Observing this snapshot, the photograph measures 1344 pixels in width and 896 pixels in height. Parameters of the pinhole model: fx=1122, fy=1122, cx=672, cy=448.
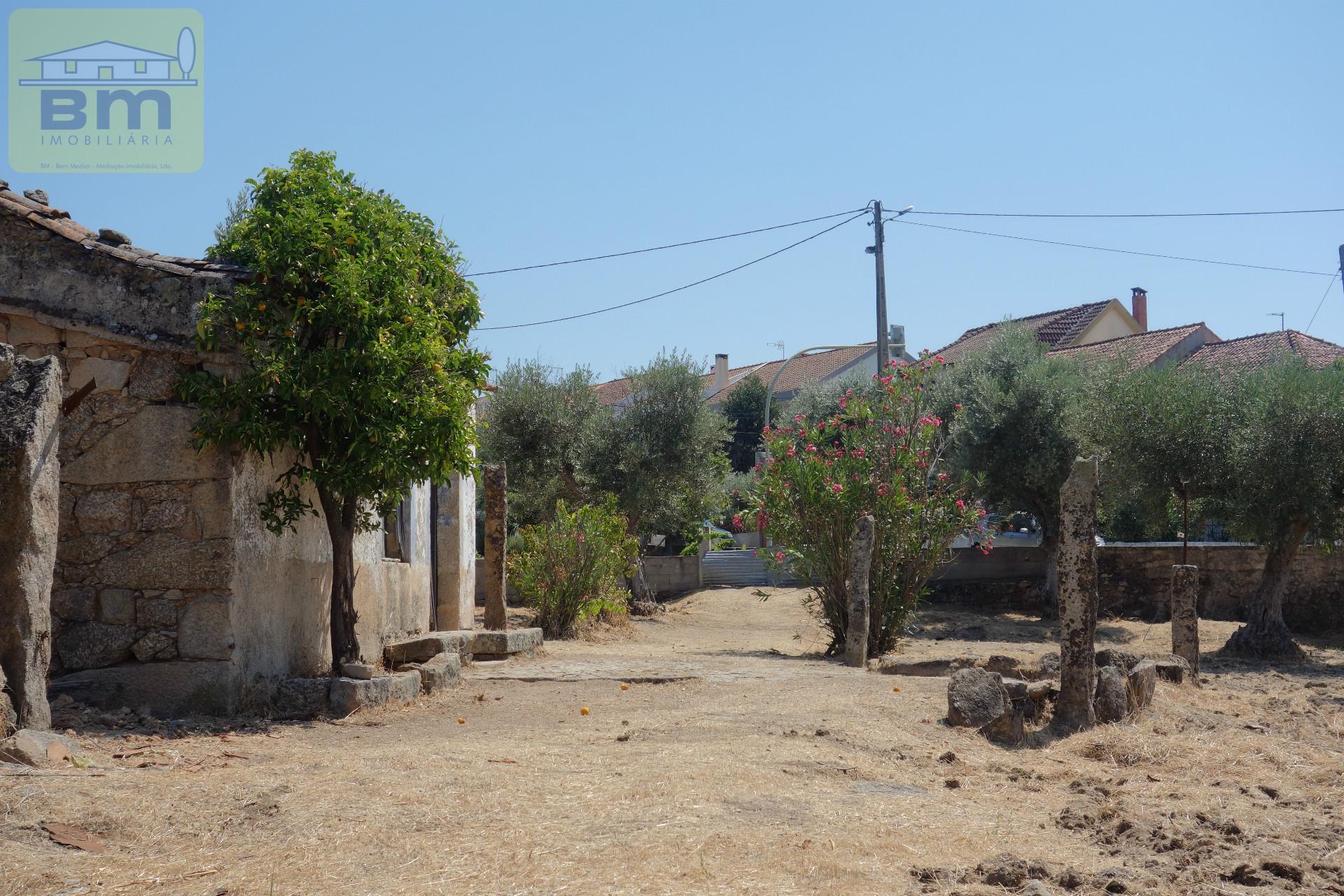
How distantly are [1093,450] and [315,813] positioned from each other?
14393 mm

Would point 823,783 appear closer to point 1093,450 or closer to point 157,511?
point 157,511

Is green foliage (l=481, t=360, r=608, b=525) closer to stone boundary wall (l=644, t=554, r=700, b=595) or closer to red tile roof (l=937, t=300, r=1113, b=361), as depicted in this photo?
stone boundary wall (l=644, t=554, r=700, b=595)

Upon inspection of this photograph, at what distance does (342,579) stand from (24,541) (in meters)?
2.95

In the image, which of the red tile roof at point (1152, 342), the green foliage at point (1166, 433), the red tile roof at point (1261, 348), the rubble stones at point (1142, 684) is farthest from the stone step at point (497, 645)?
the red tile roof at point (1152, 342)

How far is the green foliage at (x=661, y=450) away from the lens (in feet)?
71.7

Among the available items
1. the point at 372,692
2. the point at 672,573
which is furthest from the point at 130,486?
the point at 672,573

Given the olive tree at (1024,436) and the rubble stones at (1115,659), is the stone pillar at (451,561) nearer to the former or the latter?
the rubble stones at (1115,659)

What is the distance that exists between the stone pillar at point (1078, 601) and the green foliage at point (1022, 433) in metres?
10.8

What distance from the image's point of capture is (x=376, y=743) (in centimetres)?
689

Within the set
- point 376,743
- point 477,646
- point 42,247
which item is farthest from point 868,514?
point 42,247

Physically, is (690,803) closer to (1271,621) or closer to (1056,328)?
(1271,621)

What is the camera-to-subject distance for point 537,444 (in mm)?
22469

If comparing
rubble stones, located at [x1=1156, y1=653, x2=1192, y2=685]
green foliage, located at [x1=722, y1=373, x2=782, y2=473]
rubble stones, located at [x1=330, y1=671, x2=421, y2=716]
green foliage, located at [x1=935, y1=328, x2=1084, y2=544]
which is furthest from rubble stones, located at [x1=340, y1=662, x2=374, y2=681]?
green foliage, located at [x1=722, y1=373, x2=782, y2=473]

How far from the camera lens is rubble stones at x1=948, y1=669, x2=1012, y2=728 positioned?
7.48 m
